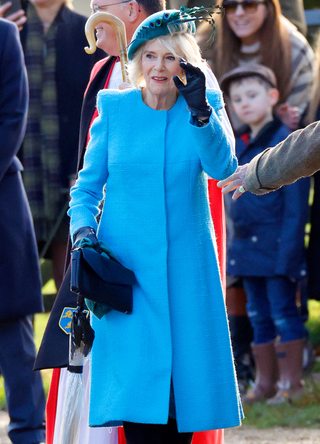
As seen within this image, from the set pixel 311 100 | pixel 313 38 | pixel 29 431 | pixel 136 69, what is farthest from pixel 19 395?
pixel 313 38

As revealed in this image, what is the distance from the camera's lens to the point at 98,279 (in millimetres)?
2096

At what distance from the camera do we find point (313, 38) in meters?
4.93

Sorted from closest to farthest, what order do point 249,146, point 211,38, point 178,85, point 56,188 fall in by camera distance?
point 178,85
point 211,38
point 249,146
point 56,188

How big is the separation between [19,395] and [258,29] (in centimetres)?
227

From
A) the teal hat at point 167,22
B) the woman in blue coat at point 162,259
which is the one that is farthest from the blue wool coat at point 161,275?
the teal hat at point 167,22

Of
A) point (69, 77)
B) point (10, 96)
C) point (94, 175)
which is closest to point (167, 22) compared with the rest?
point (94, 175)

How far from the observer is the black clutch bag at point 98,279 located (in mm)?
2068

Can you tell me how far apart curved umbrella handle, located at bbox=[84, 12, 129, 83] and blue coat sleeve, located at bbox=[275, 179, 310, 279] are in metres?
1.59

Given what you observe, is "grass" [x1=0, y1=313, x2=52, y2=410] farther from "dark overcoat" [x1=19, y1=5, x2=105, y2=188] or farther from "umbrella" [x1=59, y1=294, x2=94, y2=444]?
"umbrella" [x1=59, y1=294, x2=94, y2=444]

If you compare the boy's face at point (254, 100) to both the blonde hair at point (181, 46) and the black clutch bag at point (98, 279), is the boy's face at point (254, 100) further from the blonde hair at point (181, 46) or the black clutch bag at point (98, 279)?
the black clutch bag at point (98, 279)

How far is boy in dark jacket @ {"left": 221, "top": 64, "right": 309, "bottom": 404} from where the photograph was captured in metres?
4.03

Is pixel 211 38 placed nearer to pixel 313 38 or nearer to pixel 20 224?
pixel 20 224

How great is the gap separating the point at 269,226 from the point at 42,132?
1.55m

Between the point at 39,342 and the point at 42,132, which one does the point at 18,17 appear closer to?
the point at 42,132
